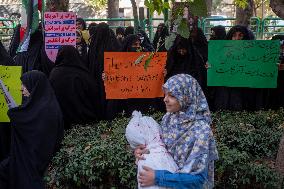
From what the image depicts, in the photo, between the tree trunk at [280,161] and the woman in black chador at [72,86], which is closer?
the tree trunk at [280,161]

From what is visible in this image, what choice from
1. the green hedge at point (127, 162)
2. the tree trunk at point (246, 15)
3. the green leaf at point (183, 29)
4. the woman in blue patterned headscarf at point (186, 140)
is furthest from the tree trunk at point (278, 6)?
the tree trunk at point (246, 15)

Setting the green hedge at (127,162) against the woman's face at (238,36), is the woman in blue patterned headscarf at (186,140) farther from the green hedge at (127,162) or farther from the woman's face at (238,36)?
the woman's face at (238,36)

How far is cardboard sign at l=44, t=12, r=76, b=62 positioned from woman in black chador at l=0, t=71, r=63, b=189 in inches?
103

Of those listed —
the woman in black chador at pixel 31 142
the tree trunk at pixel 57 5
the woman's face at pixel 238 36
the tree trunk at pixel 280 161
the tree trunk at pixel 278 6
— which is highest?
the tree trunk at pixel 57 5

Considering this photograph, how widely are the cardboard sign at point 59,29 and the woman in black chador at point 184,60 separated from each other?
4.28 ft

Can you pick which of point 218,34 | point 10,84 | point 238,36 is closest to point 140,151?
point 10,84

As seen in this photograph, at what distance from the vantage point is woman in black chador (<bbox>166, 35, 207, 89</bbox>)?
6.06 meters

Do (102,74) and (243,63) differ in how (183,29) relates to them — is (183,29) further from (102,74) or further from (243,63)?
(243,63)

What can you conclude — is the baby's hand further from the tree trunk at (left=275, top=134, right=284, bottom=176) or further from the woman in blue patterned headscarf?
the tree trunk at (left=275, top=134, right=284, bottom=176)

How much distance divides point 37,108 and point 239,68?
10.4ft

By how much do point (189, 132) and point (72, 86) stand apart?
3.59 m

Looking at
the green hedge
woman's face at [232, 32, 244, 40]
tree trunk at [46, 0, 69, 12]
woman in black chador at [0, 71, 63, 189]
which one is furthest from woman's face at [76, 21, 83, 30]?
woman in black chador at [0, 71, 63, 189]

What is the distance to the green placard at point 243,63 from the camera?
5.96 meters

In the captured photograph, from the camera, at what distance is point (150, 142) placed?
2547 millimetres
